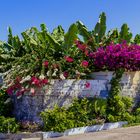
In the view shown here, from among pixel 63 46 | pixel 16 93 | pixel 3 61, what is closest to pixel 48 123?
pixel 16 93

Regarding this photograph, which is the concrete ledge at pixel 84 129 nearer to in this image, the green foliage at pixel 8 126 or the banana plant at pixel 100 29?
the green foliage at pixel 8 126

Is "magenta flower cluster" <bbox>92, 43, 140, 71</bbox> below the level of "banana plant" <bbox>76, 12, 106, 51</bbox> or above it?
below

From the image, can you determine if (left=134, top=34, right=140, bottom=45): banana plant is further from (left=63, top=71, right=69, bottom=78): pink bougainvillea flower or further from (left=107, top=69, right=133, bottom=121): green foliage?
(left=63, top=71, right=69, bottom=78): pink bougainvillea flower

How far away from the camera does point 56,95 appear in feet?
47.0

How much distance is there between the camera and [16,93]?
14477 millimetres

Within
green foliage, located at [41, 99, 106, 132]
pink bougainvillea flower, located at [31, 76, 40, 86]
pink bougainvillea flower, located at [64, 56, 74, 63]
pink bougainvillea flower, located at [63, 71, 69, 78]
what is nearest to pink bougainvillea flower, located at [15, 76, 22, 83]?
pink bougainvillea flower, located at [31, 76, 40, 86]

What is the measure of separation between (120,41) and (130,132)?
4.93 m

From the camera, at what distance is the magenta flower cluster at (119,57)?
587 inches

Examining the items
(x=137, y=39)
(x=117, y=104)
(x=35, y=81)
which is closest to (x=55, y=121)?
(x=35, y=81)

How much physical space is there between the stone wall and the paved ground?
5.70 ft

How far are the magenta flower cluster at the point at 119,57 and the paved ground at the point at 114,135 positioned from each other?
2453mm

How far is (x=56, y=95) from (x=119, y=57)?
2.59m

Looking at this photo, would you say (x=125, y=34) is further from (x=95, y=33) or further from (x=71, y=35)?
(x=71, y=35)

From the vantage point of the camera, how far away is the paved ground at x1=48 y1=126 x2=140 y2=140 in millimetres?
11934
